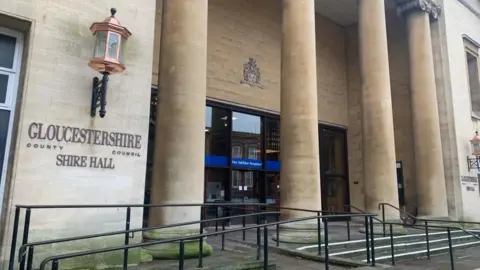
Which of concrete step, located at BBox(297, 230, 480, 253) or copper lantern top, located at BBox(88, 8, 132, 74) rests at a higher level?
copper lantern top, located at BBox(88, 8, 132, 74)

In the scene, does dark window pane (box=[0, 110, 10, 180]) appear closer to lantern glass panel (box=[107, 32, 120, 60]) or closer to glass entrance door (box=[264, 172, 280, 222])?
lantern glass panel (box=[107, 32, 120, 60])

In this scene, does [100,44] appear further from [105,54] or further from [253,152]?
[253,152]

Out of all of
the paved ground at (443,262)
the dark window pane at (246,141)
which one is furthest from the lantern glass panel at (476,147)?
the dark window pane at (246,141)

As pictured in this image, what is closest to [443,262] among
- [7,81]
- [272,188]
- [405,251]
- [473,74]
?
[405,251]

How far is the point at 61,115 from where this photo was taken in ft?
17.4

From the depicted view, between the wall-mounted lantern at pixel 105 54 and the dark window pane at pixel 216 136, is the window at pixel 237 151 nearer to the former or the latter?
the dark window pane at pixel 216 136

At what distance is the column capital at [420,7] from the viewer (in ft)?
46.8

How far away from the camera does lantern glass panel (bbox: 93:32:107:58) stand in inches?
211

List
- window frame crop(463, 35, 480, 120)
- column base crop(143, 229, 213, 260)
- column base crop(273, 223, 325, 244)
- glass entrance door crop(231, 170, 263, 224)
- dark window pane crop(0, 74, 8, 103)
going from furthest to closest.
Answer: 1. window frame crop(463, 35, 480, 120)
2. glass entrance door crop(231, 170, 263, 224)
3. column base crop(273, 223, 325, 244)
4. column base crop(143, 229, 213, 260)
5. dark window pane crop(0, 74, 8, 103)

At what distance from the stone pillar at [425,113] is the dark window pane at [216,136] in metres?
7.10

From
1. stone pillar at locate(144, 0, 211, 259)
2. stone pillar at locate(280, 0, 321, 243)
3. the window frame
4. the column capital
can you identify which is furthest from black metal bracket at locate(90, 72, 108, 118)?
the window frame

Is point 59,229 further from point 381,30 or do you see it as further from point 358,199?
point 358,199

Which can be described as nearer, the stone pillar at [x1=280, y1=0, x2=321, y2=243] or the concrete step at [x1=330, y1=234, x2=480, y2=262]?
the concrete step at [x1=330, y1=234, x2=480, y2=262]

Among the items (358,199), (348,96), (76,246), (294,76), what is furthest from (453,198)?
(76,246)
